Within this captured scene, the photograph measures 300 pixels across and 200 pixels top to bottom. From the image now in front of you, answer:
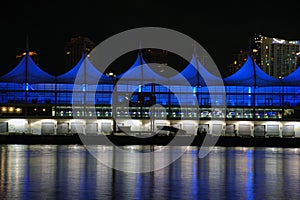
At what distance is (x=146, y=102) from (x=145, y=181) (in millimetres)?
52690

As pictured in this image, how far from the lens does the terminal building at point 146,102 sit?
70438 mm

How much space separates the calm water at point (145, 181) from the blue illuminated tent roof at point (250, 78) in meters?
46.4

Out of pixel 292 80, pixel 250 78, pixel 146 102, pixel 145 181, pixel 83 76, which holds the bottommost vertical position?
pixel 145 181

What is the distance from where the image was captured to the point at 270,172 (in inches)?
1050

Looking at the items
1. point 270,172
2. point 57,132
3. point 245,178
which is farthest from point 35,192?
point 57,132

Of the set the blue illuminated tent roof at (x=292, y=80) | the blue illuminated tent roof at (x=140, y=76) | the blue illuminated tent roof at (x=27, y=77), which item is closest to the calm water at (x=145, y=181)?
the blue illuminated tent roof at (x=27, y=77)

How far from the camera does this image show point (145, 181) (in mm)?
21688

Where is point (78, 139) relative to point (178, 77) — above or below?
below

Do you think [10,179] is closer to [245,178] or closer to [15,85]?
[245,178]

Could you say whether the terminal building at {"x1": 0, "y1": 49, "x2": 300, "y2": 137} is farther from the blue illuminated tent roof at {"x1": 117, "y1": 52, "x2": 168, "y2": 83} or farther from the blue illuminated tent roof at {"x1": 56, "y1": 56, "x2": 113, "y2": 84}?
the blue illuminated tent roof at {"x1": 56, "y1": 56, "x2": 113, "y2": 84}

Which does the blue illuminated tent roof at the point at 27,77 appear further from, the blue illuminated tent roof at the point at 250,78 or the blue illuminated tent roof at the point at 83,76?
the blue illuminated tent roof at the point at 250,78

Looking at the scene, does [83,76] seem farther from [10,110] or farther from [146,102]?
[10,110]

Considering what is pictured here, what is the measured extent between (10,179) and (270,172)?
11.5 meters

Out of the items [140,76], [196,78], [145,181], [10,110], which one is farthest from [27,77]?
[145,181]
